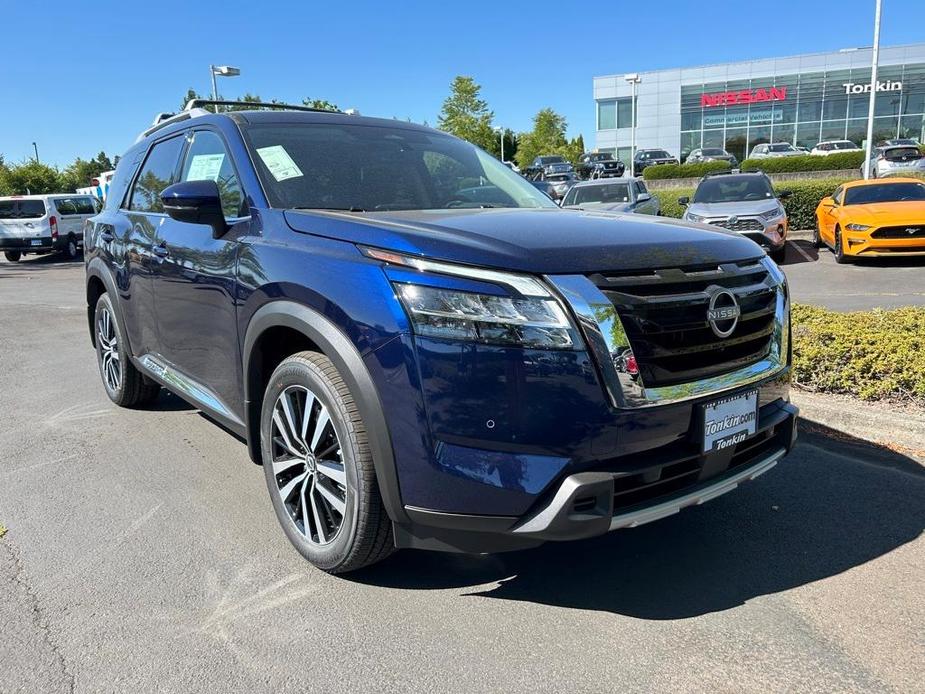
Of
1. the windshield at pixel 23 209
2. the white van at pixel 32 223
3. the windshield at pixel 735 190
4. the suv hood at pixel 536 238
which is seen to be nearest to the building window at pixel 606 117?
the white van at pixel 32 223

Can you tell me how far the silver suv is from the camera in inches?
500

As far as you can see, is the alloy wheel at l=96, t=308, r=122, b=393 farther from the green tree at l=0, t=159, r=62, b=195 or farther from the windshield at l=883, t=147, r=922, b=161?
the green tree at l=0, t=159, r=62, b=195

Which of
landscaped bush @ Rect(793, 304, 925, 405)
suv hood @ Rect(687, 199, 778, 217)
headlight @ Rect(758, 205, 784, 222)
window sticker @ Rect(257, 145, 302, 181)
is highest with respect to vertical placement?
window sticker @ Rect(257, 145, 302, 181)

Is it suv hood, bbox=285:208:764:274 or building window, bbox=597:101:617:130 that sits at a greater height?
building window, bbox=597:101:617:130

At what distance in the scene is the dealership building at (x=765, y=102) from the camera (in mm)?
49875

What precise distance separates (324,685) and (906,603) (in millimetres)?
2144

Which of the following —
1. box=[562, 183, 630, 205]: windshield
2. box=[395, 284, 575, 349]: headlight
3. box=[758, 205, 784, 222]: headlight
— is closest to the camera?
box=[395, 284, 575, 349]: headlight

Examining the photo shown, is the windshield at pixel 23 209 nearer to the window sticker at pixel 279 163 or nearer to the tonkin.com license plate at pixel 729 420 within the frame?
the window sticker at pixel 279 163

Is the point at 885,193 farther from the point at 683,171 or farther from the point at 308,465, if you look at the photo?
the point at 683,171

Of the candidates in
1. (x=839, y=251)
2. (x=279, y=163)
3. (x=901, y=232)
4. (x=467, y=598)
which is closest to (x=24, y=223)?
(x=839, y=251)

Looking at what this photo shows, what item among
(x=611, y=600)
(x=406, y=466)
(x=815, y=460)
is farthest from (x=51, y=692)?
(x=815, y=460)

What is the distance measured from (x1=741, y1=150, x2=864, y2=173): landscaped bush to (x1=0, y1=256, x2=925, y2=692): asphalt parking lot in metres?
27.2

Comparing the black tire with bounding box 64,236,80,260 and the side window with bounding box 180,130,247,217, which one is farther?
the black tire with bounding box 64,236,80,260

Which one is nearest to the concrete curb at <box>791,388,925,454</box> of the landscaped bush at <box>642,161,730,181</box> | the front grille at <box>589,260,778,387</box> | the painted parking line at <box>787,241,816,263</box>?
the front grille at <box>589,260,778,387</box>
